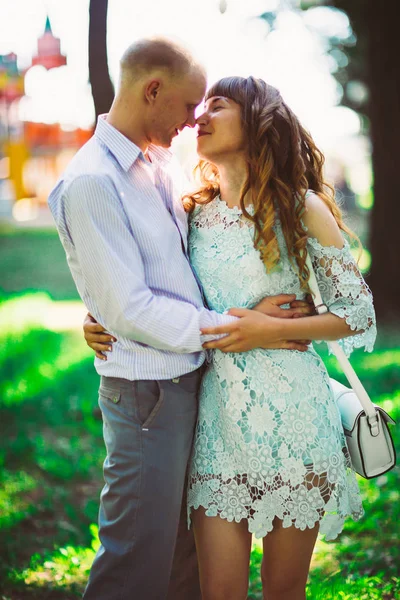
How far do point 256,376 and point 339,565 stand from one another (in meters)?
1.87

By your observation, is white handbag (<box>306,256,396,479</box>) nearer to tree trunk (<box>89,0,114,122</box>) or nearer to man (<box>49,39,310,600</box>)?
man (<box>49,39,310,600</box>)

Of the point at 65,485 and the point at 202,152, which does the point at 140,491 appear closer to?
the point at 202,152

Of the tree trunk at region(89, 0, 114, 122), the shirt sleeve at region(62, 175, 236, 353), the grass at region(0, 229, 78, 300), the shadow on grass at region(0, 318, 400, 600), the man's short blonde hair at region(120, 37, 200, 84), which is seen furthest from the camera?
the grass at region(0, 229, 78, 300)

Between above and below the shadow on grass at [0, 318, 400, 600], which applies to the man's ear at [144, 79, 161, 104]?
above

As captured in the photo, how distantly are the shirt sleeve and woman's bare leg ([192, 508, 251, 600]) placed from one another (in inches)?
29.0

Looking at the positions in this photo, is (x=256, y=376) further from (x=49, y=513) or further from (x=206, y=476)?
(x=49, y=513)

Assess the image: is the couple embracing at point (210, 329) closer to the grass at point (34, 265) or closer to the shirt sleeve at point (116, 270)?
the shirt sleeve at point (116, 270)

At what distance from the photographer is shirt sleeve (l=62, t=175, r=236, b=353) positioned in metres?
2.17

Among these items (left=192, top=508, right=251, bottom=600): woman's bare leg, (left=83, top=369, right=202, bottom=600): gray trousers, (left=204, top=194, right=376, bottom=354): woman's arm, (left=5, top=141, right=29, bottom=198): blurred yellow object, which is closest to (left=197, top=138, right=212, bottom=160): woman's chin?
(left=204, top=194, right=376, bottom=354): woman's arm

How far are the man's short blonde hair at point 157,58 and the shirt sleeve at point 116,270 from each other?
50cm

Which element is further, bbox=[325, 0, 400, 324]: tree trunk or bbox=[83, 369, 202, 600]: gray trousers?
bbox=[325, 0, 400, 324]: tree trunk

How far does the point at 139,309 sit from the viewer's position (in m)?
2.19

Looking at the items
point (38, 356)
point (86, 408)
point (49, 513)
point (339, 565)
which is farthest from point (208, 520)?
point (38, 356)

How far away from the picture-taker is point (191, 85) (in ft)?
7.95
